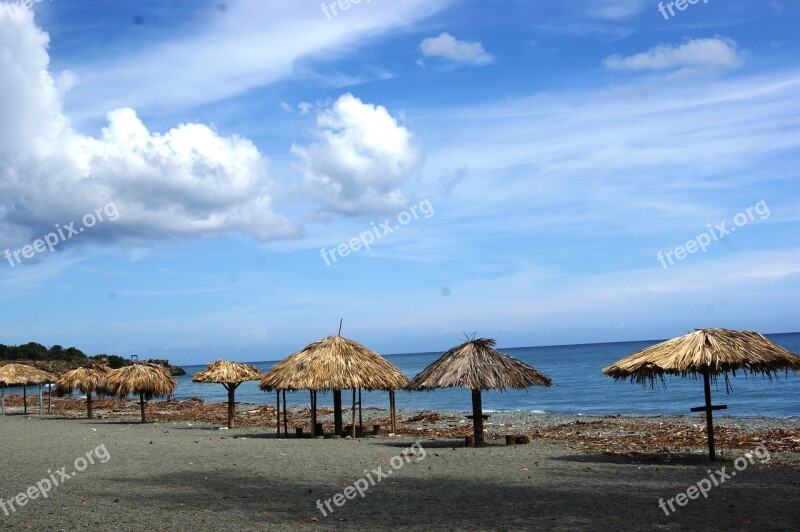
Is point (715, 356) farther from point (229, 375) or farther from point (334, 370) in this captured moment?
point (229, 375)

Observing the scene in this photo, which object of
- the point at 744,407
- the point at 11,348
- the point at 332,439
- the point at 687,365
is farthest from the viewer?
the point at 11,348

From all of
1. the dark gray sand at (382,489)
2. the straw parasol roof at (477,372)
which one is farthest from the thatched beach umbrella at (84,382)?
the straw parasol roof at (477,372)

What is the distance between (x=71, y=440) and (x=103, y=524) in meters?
12.8

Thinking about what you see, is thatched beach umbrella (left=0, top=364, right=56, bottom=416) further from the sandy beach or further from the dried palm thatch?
the dried palm thatch

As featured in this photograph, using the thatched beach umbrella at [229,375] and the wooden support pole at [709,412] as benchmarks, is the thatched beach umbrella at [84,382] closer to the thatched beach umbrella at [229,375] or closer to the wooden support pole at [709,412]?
the thatched beach umbrella at [229,375]

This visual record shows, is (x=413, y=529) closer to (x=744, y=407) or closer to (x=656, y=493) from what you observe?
(x=656, y=493)

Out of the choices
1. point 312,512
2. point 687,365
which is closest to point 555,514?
point 312,512

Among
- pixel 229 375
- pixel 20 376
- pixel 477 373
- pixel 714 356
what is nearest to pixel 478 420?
pixel 477 373

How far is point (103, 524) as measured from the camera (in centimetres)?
984

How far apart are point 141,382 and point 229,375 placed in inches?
198

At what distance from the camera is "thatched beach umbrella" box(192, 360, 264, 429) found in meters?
24.9

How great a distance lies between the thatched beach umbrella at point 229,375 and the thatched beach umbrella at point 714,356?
14068 mm

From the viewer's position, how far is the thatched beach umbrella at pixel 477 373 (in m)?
17.6

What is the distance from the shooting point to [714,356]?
13797 millimetres
